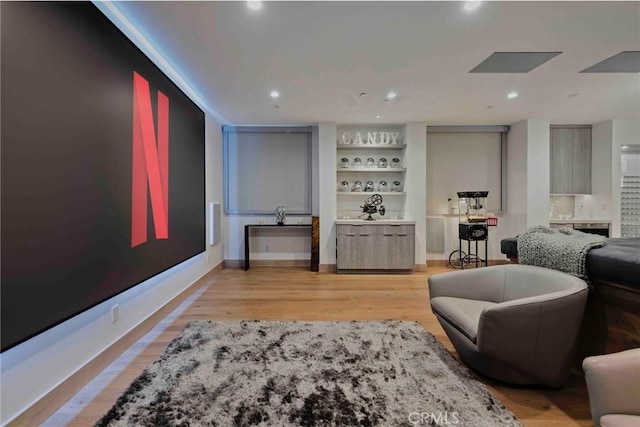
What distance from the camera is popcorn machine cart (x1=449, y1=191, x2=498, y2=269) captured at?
16.5ft

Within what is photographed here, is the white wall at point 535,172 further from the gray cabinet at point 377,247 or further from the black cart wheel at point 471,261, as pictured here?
the gray cabinet at point 377,247

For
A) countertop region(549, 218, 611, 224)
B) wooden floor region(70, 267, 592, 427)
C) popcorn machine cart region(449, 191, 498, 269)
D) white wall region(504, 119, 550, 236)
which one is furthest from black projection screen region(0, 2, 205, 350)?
countertop region(549, 218, 611, 224)

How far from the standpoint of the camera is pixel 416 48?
265cm

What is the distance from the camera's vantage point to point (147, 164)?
250 cm

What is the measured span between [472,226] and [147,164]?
16.4 feet

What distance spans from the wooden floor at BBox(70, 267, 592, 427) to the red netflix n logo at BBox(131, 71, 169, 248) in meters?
1.00

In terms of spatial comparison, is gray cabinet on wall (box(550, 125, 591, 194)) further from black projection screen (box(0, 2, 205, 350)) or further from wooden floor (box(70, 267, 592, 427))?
black projection screen (box(0, 2, 205, 350))

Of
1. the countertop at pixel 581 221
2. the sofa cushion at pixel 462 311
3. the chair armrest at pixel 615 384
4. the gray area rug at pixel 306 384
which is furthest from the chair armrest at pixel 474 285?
the countertop at pixel 581 221

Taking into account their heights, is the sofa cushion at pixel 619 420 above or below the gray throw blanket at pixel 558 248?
below

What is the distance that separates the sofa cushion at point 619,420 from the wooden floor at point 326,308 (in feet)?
2.20

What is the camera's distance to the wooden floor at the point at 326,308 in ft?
5.56

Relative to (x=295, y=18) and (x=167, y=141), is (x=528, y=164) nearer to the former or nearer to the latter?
(x=295, y=18)

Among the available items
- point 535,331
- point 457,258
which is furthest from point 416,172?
point 535,331

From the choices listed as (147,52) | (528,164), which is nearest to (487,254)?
(528,164)
